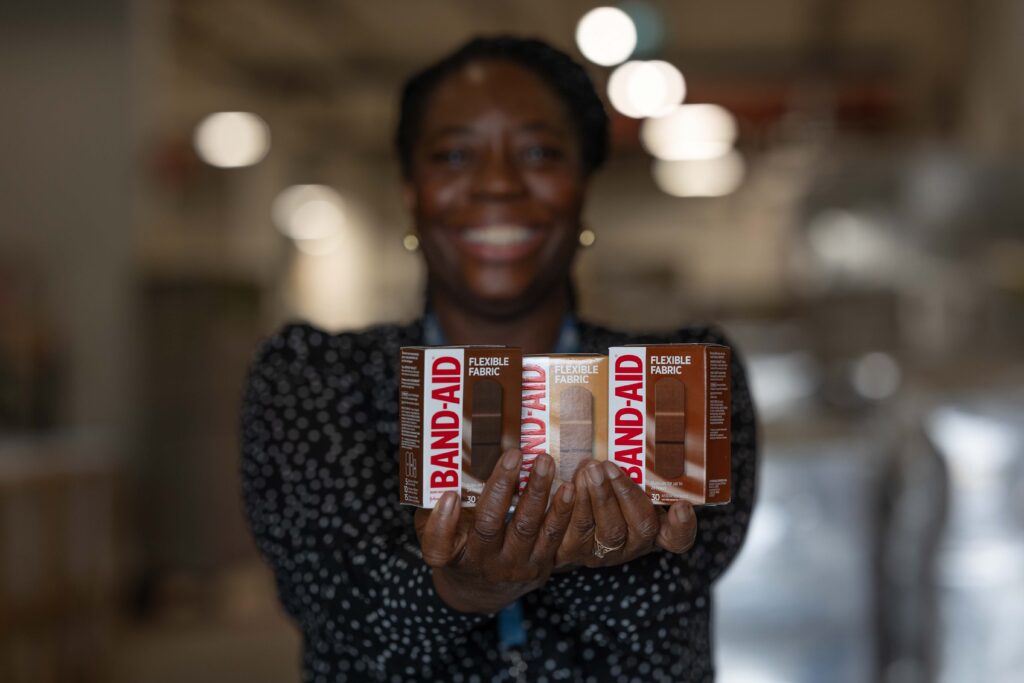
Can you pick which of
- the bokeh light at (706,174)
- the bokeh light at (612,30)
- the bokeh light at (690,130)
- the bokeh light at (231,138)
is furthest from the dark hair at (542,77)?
the bokeh light at (706,174)

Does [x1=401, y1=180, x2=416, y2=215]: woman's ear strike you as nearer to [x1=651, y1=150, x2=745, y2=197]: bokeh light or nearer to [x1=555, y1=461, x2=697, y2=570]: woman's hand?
[x1=555, y1=461, x2=697, y2=570]: woman's hand

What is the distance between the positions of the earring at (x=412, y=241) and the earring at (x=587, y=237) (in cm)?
16

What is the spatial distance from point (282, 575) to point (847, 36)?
28.9 ft

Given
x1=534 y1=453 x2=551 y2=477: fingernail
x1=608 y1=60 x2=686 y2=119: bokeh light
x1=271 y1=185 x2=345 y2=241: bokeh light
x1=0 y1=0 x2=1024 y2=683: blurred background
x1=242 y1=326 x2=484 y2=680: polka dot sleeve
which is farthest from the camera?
x1=271 y1=185 x2=345 y2=241: bokeh light

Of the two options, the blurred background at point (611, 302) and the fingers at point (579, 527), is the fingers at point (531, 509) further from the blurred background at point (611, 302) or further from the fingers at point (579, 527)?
the blurred background at point (611, 302)

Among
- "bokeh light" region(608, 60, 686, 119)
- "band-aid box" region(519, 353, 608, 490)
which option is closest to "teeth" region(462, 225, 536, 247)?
"band-aid box" region(519, 353, 608, 490)

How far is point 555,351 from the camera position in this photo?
116 cm

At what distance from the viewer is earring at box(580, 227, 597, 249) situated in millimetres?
1152

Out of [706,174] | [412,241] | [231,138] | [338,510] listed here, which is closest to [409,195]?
[412,241]

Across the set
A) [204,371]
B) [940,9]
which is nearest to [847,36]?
[940,9]

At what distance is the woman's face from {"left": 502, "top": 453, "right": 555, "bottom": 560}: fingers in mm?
294

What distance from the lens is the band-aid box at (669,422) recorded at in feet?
2.76

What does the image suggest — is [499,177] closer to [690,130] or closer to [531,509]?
[531,509]

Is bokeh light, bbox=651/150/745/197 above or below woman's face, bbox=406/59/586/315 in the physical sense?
above
